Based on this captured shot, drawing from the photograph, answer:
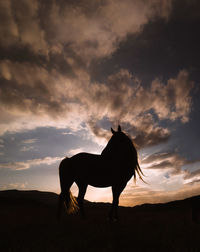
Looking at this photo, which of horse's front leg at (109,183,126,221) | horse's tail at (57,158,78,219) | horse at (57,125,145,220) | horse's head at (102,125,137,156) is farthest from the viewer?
horse's tail at (57,158,78,219)

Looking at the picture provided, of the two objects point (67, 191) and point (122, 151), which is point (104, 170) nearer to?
point (122, 151)

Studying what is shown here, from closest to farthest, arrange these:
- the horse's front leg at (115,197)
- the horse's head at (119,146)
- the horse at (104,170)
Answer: the horse's front leg at (115,197) → the horse at (104,170) → the horse's head at (119,146)

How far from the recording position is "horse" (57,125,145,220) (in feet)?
19.1

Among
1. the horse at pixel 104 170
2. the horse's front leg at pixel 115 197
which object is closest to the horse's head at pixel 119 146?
the horse at pixel 104 170

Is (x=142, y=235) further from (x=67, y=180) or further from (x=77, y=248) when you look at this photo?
(x=67, y=180)

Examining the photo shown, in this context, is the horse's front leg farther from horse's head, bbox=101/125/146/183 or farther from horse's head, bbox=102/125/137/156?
horse's head, bbox=102/125/137/156

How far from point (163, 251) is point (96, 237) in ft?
4.10

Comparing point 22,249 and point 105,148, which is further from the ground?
point 105,148

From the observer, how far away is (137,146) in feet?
21.0

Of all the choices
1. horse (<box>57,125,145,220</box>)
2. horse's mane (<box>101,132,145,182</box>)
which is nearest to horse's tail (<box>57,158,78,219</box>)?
horse (<box>57,125,145,220</box>)

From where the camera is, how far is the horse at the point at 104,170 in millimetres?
5812

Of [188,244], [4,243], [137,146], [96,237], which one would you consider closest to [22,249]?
[4,243]

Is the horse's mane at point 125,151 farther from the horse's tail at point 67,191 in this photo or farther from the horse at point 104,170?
the horse's tail at point 67,191

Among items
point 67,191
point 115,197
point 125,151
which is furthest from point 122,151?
point 67,191
